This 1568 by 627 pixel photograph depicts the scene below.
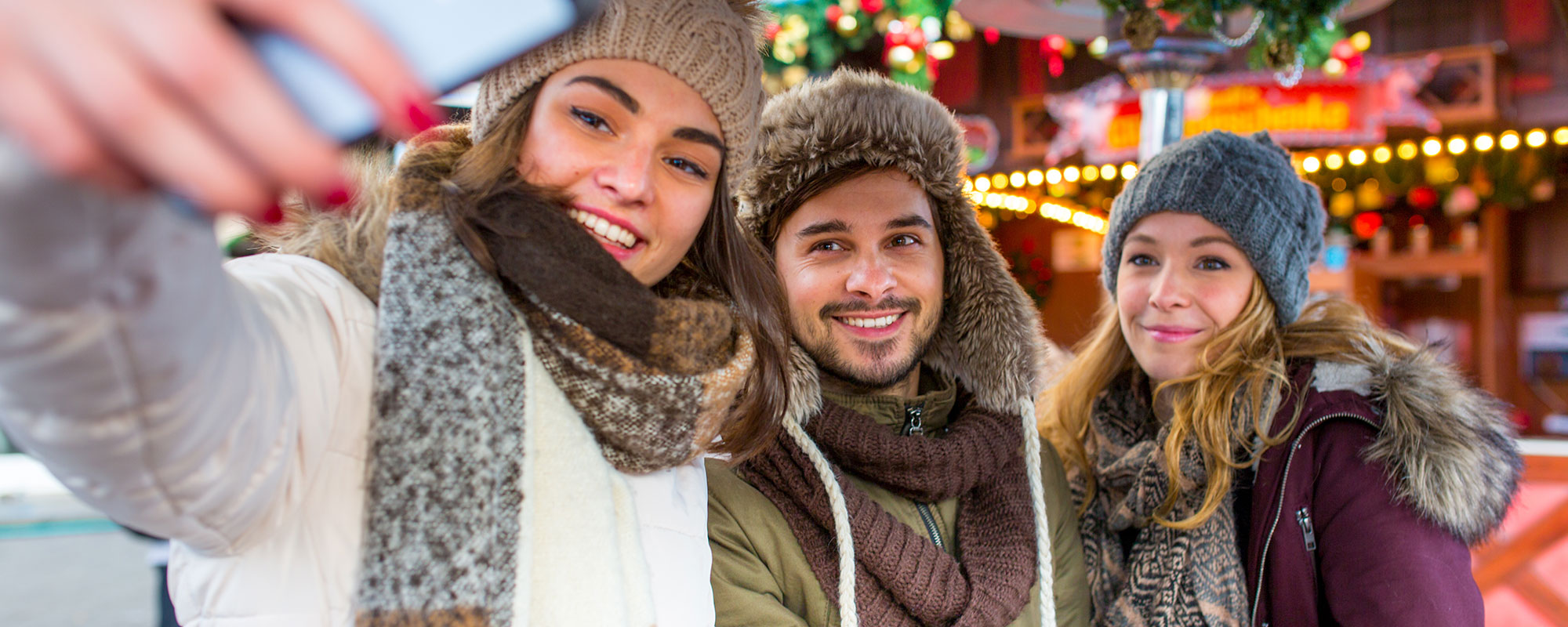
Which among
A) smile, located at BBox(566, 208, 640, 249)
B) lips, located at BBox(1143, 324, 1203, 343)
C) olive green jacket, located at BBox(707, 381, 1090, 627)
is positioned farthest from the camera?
lips, located at BBox(1143, 324, 1203, 343)

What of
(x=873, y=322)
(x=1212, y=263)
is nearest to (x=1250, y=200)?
(x=1212, y=263)

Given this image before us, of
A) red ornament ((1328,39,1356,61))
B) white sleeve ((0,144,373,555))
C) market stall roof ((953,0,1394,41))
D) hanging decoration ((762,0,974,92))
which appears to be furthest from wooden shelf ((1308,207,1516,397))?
white sleeve ((0,144,373,555))

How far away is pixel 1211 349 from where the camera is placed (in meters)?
1.81

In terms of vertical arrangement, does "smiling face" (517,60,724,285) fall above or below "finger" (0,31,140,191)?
above

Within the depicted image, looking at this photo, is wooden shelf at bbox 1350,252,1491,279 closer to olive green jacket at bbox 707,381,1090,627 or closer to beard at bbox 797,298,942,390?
olive green jacket at bbox 707,381,1090,627

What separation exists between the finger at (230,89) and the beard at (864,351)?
1.38 metres

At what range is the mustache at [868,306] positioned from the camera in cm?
168

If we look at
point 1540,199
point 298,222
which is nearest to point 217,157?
point 298,222

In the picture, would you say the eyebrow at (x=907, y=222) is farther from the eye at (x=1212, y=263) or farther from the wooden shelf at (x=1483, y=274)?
the wooden shelf at (x=1483, y=274)

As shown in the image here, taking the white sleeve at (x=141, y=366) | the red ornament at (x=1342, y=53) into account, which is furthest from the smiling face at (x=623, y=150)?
the red ornament at (x=1342, y=53)

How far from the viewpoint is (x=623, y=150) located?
1.03 m

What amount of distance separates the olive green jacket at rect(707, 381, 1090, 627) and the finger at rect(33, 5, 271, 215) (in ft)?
3.83

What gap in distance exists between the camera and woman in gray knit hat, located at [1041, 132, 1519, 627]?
5.01 feet

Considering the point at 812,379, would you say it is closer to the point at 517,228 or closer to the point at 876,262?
the point at 876,262
